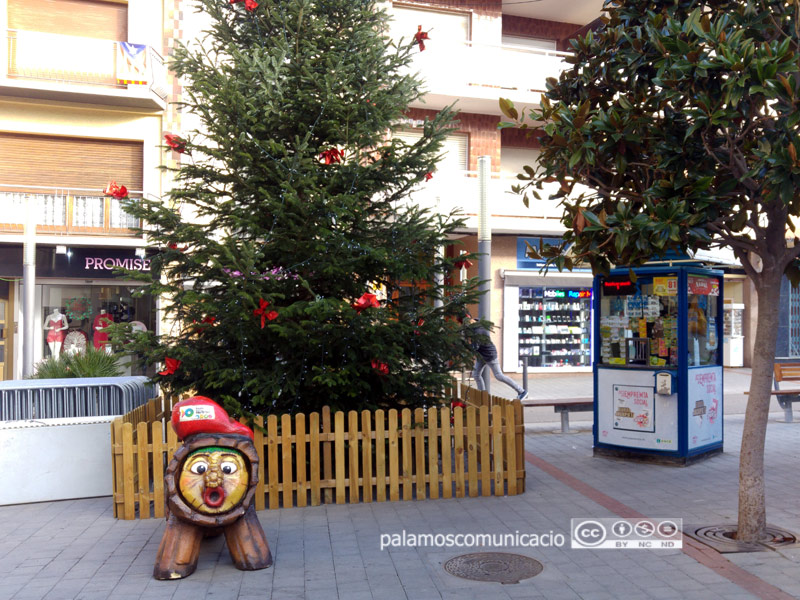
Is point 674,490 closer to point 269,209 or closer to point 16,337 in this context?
point 269,209

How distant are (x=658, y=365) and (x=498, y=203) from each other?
1238cm

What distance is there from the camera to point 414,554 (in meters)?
5.51

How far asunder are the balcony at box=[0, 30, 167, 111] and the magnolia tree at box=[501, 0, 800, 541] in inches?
536

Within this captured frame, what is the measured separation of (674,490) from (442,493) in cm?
236

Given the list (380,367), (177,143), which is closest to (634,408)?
(380,367)

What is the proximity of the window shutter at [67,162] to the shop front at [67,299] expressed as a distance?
5.41 feet

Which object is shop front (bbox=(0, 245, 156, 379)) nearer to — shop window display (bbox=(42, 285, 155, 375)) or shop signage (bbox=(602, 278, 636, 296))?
shop window display (bbox=(42, 285, 155, 375))

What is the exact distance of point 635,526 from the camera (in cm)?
612

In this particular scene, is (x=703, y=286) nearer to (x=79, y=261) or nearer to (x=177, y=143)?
(x=177, y=143)

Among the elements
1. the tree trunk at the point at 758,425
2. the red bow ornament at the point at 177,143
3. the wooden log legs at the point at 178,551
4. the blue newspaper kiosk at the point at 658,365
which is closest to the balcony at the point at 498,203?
the blue newspaper kiosk at the point at 658,365

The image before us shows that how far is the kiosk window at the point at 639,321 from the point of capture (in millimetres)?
8594

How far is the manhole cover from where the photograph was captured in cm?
504

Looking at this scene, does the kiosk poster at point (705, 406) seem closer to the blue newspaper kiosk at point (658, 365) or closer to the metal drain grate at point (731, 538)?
the blue newspaper kiosk at point (658, 365)

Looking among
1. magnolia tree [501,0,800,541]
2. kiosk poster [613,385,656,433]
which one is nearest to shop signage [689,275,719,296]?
kiosk poster [613,385,656,433]
